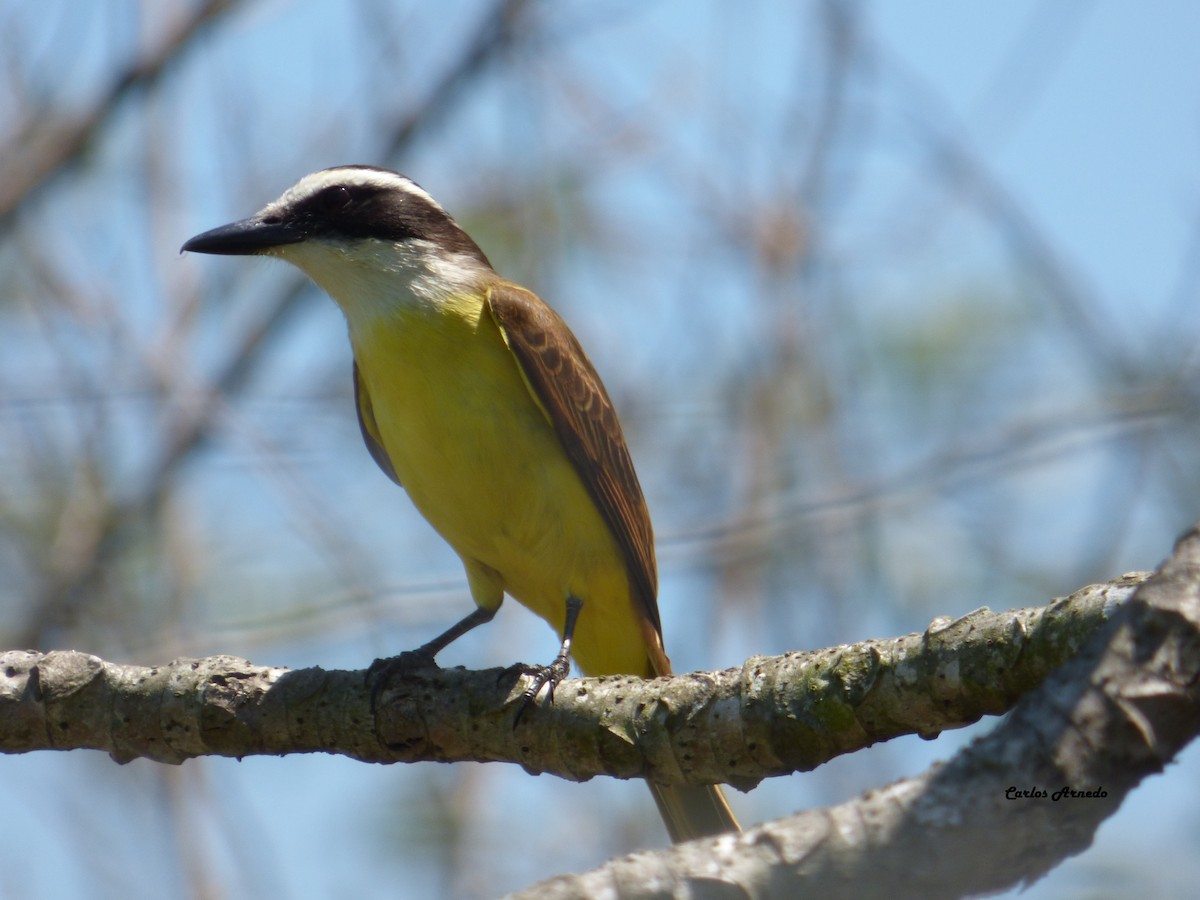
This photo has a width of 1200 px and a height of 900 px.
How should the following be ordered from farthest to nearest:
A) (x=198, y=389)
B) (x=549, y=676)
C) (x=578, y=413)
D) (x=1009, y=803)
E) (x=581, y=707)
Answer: (x=198, y=389)
(x=578, y=413)
(x=549, y=676)
(x=581, y=707)
(x=1009, y=803)

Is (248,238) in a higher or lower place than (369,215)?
lower

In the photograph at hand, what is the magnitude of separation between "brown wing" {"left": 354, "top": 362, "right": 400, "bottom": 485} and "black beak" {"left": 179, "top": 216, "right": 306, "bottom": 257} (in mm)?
596

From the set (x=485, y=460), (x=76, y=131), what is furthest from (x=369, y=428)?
(x=76, y=131)

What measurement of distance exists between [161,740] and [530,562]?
1512 mm

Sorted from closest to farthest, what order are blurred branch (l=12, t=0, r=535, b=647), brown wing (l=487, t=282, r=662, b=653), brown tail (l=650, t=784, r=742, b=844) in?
brown tail (l=650, t=784, r=742, b=844) → brown wing (l=487, t=282, r=662, b=653) → blurred branch (l=12, t=0, r=535, b=647)

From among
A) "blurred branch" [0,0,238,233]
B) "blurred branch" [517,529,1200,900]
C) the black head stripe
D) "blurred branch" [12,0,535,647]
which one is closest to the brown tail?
"blurred branch" [517,529,1200,900]

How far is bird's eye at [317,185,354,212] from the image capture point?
5.30 metres

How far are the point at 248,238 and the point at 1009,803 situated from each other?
12.5ft

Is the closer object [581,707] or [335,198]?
[581,707]

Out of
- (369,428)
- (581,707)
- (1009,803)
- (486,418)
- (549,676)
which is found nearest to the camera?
(1009,803)

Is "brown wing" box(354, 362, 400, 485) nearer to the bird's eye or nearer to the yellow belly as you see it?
the yellow belly

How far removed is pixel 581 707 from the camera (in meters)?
3.64

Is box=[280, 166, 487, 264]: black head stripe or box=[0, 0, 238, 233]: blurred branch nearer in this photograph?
box=[280, 166, 487, 264]: black head stripe

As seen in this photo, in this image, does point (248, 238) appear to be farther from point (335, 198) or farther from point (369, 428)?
point (369, 428)
